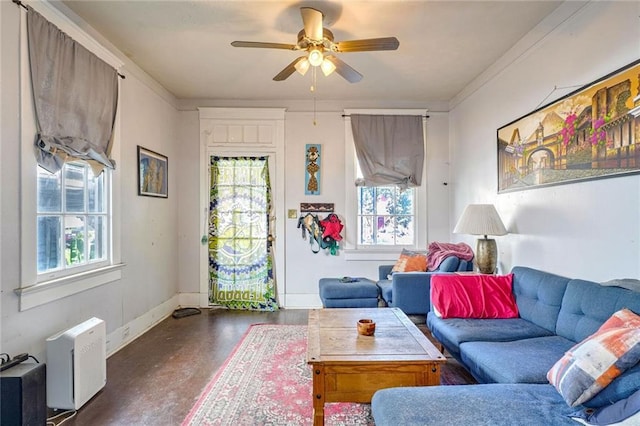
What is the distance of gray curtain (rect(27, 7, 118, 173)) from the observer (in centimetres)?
215

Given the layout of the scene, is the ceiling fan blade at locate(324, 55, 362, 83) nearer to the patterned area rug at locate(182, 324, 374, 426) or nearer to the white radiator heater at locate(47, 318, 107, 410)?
the patterned area rug at locate(182, 324, 374, 426)

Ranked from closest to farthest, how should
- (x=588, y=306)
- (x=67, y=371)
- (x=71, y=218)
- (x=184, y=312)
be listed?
(x=588, y=306) < (x=67, y=371) < (x=71, y=218) < (x=184, y=312)

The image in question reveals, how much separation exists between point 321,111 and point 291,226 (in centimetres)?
165

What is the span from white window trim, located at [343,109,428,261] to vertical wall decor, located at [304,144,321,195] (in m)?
0.39

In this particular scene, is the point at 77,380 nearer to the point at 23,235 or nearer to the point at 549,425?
the point at 23,235

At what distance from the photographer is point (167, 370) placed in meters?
2.65

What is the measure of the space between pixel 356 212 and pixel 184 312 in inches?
102

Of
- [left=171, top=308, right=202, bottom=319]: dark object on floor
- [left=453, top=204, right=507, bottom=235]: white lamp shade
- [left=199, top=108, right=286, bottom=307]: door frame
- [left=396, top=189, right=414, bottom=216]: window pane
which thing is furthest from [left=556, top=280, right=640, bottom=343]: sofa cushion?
[left=171, top=308, right=202, bottom=319]: dark object on floor

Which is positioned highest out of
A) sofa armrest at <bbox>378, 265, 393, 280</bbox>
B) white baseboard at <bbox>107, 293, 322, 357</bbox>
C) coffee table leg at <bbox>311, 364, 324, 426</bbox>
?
sofa armrest at <bbox>378, 265, 393, 280</bbox>

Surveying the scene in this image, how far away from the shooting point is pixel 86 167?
2.72m

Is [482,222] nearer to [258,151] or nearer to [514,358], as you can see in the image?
[514,358]

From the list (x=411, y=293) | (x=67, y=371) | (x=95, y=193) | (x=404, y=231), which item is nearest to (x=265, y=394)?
(x=67, y=371)

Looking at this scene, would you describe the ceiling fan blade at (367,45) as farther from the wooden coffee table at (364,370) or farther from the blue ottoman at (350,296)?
the blue ottoman at (350,296)

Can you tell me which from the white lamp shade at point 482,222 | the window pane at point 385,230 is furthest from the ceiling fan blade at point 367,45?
the window pane at point 385,230
